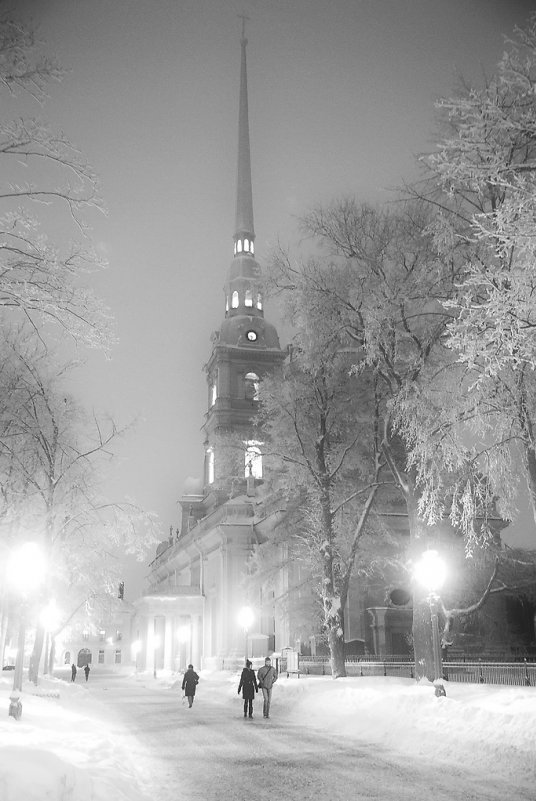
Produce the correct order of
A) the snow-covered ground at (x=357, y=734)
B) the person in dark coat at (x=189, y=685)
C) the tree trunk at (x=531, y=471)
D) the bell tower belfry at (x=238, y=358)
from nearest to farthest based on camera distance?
the snow-covered ground at (x=357, y=734), the tree trunk at (x=531, y=471), the person in dark coat at (x=189, y=685), the bell tower belfry at (x=238, y=358)

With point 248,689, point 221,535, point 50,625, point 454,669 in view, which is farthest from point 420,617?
point 221,535

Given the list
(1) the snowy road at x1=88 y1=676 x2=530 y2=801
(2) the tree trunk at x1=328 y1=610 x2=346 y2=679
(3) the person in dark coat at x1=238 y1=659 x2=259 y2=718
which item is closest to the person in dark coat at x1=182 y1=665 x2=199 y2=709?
(3) the person in dark coat at x1=238 y1=659 x2=259 y2=718

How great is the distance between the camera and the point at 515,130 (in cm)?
1031

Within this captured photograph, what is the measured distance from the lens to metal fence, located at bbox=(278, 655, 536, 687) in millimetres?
20484

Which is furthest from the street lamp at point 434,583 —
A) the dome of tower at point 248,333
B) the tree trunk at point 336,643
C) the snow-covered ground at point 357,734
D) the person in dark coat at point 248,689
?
the dome of tower at point 248,333

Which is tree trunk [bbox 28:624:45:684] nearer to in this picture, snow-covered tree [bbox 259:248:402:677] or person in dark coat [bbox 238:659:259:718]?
person in dark coat [bbox 238:659:259:718]

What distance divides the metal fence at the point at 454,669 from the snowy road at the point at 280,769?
26.1 ft

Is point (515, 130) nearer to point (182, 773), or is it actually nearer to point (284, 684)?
point (182, 773)

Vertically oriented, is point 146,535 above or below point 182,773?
above

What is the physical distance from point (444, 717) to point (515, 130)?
34.3 feet

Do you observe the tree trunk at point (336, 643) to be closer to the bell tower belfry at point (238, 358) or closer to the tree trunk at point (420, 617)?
the tree trunk at point (420, 617)

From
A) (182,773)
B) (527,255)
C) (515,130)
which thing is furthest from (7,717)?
(515,130)

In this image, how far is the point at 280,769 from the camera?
1040 centimetres

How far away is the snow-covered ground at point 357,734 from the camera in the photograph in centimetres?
708
